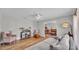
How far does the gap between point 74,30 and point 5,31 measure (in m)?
0.79

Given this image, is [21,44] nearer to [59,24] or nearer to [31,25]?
[31,25]

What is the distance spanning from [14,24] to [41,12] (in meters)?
0.34

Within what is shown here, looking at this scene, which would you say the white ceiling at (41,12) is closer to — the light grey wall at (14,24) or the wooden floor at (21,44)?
the light grey wall at (14,24)

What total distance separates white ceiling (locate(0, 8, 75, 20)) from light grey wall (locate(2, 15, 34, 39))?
48 mm

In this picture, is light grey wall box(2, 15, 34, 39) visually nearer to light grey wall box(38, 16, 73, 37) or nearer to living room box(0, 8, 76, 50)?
living room box(0, 8, 76, 50)

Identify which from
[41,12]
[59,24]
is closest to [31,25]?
[41,12]

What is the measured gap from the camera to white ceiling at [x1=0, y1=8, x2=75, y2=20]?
1.62m

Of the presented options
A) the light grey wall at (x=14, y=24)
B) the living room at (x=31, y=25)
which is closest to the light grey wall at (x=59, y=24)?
the living room at (x=31, y=25)

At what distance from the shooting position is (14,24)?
161 centimetres

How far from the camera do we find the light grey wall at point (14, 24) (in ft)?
5.27

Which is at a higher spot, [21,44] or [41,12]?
[41,12]
